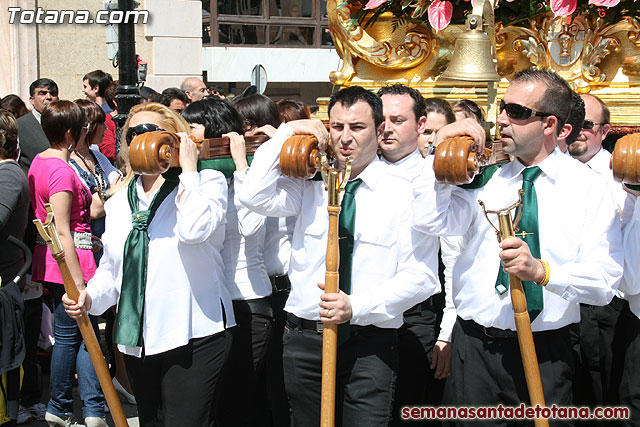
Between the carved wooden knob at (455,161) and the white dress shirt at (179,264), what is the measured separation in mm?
1006

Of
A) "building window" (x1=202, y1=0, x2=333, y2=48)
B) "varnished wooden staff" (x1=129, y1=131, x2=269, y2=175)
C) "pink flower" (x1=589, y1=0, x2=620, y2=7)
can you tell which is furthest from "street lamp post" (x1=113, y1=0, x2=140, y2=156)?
"building window" (x1=202, y1=0, x2=333, y2=48)

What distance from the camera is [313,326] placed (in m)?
3.37

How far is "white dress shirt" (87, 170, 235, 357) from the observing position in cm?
330

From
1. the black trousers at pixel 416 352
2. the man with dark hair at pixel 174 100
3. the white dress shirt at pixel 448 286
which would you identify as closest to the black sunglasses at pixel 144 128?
the white dress shirt at pixel 448 286

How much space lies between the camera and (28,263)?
4184mm

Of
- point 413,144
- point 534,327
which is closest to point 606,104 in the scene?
point 413,144

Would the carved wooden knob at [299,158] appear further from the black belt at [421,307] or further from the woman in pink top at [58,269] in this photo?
the woman in pink top at [58,269]

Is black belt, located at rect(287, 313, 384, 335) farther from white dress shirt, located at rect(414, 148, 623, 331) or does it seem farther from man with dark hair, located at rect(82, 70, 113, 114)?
man with dark hair, located at rect(82, 70, 113, 114)

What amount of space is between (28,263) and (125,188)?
3.08 feet

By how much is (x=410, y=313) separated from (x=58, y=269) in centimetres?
212

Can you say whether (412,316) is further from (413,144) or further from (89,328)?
(89,328)

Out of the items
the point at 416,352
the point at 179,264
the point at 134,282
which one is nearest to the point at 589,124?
the point at 416,352

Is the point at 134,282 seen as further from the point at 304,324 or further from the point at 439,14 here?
the point at 439,14

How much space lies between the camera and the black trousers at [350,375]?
3.27 meters
